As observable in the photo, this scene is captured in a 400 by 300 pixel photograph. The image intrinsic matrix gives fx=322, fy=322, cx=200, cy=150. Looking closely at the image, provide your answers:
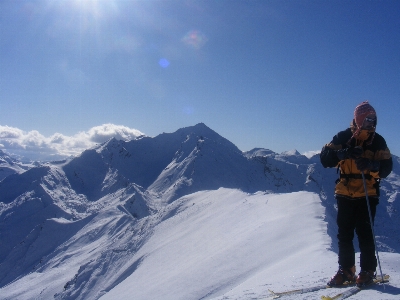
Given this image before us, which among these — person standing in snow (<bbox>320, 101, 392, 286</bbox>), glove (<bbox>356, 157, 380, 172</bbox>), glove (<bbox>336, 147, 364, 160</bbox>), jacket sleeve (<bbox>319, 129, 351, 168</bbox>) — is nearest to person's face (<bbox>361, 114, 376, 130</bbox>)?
person standing in snow (<bbox>320, 101, 392, 286</bbox>)

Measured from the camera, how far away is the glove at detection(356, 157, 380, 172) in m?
5.73

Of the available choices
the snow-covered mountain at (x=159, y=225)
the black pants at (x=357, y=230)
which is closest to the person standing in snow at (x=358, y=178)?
the black pants at (x=357, y=230)

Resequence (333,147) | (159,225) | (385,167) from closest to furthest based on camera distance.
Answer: (385,167), (333,147), (159,225)

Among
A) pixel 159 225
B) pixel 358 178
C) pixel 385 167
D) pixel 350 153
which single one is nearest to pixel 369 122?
pixel 350 153

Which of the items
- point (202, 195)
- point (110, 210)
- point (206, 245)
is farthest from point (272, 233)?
point (110, 210)

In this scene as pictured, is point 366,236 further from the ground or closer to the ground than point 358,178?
closer to the ground

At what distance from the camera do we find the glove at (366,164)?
573 cm

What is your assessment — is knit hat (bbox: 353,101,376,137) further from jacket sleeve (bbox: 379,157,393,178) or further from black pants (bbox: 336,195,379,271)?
black pants (bbox: 336,195,379,271)

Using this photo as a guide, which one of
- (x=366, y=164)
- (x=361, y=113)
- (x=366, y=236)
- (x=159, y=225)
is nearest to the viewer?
(x=366, y=164)

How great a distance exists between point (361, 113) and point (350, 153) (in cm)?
87

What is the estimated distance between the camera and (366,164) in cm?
573

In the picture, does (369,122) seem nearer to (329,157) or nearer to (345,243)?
(329,157)

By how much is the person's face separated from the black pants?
1.38 metres

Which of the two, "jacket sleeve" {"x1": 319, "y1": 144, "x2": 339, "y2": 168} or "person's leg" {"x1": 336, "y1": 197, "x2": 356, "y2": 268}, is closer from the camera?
"jacket sleeve" {"x1": 319, "y1": 144, "x2": 339, "y2": 168}
